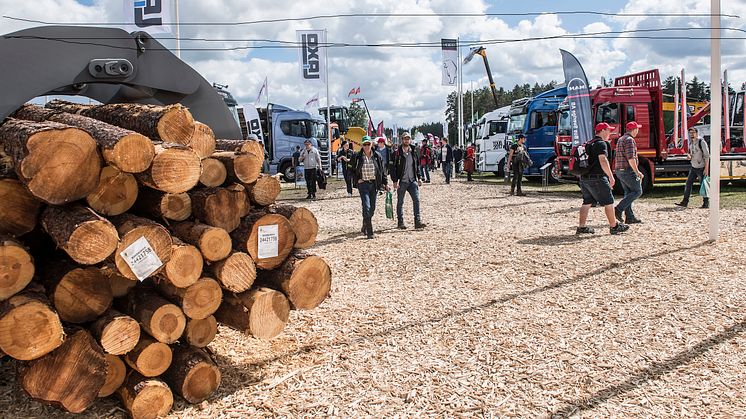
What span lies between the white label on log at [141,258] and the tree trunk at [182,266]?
15 cm

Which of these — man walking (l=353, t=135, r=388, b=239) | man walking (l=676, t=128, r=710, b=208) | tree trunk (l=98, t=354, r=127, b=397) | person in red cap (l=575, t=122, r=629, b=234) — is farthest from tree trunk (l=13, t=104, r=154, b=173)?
man walking (l=676, t=128, r=710, b=208)

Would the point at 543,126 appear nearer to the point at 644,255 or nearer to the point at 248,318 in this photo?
the point at 644,255

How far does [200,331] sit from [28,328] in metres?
1.07

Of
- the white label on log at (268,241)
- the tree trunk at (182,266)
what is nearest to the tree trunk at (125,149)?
the tree trunk at (182,266)

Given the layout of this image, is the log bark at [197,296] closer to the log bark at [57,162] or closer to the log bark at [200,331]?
the log bark at [200,331]

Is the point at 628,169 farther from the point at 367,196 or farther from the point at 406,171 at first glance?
the point at 367,196

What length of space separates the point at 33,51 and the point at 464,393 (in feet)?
12.1

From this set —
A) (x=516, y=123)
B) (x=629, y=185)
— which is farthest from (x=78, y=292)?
(x=516, y=123)

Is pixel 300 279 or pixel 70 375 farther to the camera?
pixel 300 279

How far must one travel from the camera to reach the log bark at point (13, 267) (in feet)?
10.9

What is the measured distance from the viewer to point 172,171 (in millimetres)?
3688

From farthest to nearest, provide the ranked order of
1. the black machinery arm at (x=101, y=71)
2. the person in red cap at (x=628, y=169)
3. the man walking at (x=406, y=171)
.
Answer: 1. the man walking at (x=406, y=171)
2. the person in red cap at (x=628, y=169)
3. the black machinery arm at (x=101, y=71)

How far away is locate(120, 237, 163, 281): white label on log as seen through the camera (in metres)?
3.44

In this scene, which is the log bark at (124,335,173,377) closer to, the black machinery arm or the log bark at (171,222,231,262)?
the log bark at (171,222,231,262)
